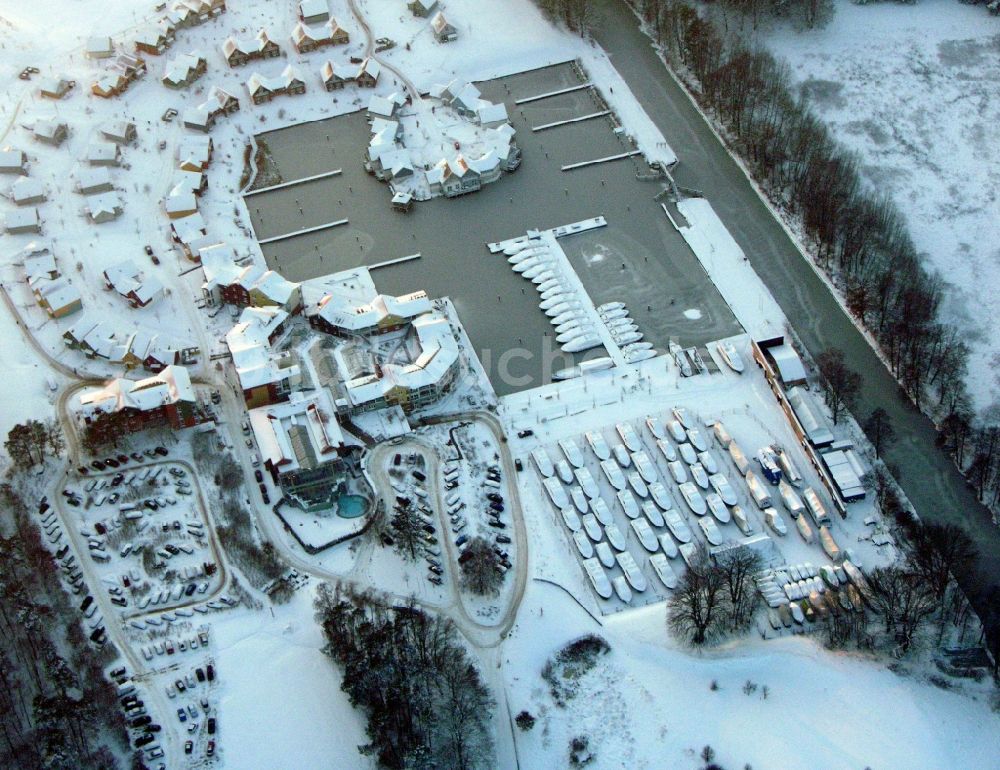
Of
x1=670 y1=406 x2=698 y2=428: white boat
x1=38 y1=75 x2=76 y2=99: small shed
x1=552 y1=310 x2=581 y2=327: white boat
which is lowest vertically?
x1=670 y1=406 x2=698 y2=428: white boat

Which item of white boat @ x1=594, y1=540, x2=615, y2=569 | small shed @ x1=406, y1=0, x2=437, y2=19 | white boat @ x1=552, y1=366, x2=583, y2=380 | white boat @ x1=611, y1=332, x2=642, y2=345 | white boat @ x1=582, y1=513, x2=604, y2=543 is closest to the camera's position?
white boat @ x1=594, y1=540, x2=615, y2=569

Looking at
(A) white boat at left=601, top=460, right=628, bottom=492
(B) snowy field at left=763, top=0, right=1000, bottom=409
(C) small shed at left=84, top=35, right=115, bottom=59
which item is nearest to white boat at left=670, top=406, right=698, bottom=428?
(A) white boat at left=601, top=460, right=628, bottom=492

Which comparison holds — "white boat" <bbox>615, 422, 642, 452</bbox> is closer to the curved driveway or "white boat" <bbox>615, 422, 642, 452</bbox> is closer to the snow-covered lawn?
the snow-covered lawn

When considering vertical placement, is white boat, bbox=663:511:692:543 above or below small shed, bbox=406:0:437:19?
below

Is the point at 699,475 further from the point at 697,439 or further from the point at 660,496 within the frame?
the point at 660,496

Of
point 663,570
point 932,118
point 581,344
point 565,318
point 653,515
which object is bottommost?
point 663,570

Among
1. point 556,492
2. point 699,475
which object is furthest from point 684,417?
point 556,492

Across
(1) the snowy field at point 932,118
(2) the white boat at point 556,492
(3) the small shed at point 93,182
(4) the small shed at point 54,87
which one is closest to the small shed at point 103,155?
(3) the small shed at point 93,182

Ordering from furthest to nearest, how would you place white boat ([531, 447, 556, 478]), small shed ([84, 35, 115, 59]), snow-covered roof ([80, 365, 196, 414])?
small shed ([84, 35, 115, 59]) → snow-covered roof ([80, 365, 196, 414]) → white boat ([531, 447, 556, 478])

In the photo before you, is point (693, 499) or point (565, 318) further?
point (565, 318)
